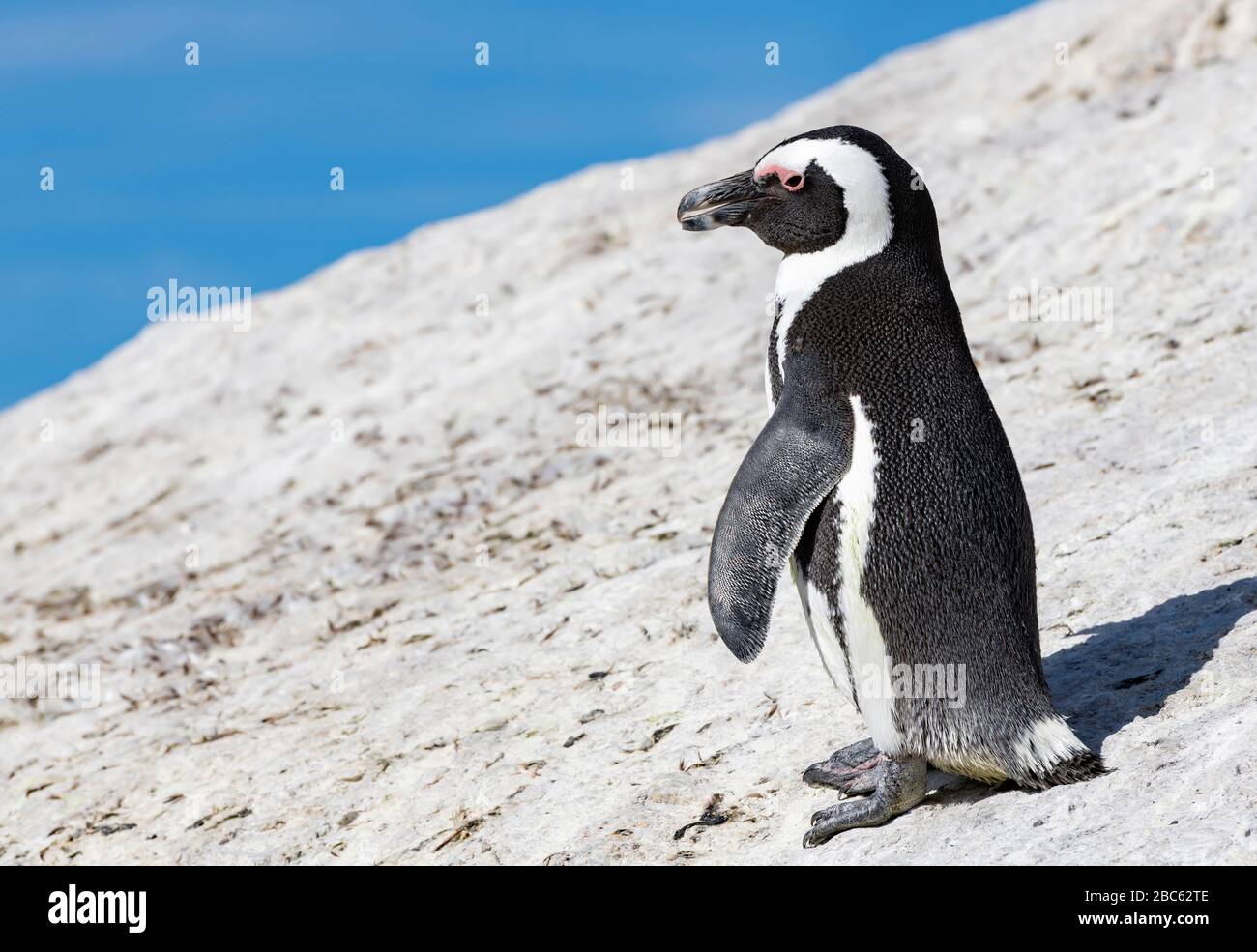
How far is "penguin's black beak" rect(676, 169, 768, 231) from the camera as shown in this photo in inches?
190

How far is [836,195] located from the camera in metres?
4.60

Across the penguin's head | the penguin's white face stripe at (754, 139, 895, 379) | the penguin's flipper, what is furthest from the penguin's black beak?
the penguin's flipper

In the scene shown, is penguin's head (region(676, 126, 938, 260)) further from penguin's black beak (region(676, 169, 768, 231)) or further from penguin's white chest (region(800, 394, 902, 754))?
penguin's white chest (region(800, 394, 902, 754))

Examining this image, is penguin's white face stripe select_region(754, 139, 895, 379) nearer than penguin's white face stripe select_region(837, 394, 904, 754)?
No

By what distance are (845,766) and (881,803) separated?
342 mm

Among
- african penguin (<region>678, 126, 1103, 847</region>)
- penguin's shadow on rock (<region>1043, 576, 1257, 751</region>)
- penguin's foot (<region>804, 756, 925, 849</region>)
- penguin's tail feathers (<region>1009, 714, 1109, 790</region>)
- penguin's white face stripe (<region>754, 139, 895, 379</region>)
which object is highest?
penguin's white face stripe (<region>754, 139, 895, 379</region>)

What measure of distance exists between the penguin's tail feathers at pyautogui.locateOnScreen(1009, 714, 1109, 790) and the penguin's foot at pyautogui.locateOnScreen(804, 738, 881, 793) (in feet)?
1.77

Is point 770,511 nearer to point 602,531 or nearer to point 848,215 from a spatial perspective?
point 848,215

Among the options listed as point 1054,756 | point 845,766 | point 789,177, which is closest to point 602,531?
point 845,766

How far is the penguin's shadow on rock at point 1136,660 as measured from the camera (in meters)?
4.79

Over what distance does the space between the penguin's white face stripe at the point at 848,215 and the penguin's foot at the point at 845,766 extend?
135 centimetres
